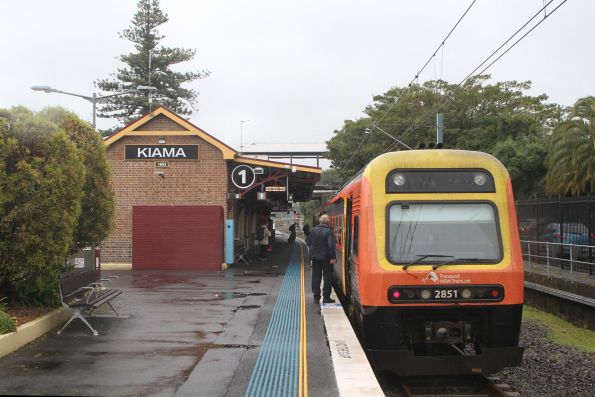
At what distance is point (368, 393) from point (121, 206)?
17.6 m

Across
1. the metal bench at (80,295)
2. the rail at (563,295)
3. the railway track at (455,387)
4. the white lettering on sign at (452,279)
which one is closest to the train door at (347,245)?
the railway track at (455,387)

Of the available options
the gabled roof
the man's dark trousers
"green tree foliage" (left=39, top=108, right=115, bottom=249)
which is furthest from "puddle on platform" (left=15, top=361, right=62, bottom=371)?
the gabled roof

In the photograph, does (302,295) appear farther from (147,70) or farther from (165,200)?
(147,70)

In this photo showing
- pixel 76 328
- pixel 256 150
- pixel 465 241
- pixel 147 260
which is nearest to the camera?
pixel 465 241

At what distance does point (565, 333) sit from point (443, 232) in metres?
6.20

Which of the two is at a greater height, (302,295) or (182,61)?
(182,61)

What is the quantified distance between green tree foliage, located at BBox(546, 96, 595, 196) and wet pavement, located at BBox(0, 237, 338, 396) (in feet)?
66.7

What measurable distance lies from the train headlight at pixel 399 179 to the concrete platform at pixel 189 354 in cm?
218

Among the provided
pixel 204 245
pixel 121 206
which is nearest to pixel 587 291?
pixel 204 245

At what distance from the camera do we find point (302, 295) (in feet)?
42.6

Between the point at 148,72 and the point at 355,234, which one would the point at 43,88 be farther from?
the point at 148,72

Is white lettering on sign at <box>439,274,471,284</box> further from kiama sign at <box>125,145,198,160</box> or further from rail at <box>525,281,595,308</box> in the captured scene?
kiama sign at <box>125,145,198,160</box>

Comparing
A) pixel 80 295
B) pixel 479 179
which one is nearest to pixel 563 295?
pixel 479 179

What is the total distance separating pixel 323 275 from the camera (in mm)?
11141
